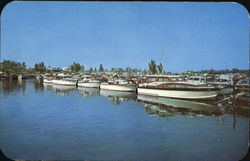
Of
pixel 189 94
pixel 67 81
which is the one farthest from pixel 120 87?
pixel 67 81

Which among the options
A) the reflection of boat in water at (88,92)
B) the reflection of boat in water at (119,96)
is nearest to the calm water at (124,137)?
the reflection of boat in water at (119,96)

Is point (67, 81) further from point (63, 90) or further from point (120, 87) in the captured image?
point (120, 87)

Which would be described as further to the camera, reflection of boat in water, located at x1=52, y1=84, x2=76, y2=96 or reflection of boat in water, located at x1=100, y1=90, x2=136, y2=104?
reflection of boat in water, located at x1=52, y1=84, x2=76, y2=96

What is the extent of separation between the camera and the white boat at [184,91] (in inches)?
423

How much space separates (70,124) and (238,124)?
188 inches

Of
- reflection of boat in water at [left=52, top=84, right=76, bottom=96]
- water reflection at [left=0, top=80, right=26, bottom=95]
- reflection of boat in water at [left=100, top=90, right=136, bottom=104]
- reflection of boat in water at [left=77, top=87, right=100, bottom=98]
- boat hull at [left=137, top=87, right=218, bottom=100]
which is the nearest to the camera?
boat hull at [left=137, top=87, right=218, bottom=100]

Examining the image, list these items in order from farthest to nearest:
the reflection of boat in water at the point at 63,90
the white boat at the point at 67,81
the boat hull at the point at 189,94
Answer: the white boat at the point at 67,81
the reflection of boat in water at the point at 63,90
the boat hull at the point at 189,94

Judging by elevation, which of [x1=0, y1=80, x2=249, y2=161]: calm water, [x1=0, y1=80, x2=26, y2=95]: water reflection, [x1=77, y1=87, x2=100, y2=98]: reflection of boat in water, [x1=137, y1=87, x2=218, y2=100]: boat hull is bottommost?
[x1=0, y1=80, x2=249, y2=161]: calm water

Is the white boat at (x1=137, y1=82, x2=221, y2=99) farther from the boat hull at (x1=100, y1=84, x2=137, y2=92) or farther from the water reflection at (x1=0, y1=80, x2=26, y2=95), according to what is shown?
the water reflection at (x1=0, y1=80, x2=26, y2=95)

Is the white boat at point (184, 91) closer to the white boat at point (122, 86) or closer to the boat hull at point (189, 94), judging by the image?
the boat hull at point (189, 94)

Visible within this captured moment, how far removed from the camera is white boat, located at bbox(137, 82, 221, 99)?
10.8m

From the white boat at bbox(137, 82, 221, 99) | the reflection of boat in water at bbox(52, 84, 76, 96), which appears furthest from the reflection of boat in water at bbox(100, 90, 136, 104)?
the reflection of boat in water at bbox(52, 84, 76, 96)

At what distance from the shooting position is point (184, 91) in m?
11.1

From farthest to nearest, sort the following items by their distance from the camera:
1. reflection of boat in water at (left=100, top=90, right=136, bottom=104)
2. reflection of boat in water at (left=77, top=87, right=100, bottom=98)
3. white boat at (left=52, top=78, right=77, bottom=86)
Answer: white boat at (left=52, top=78, right=77, bottom=86), reflection of boat in water at (left=77, top=87, right=100, bottom=98), reflection of boat in water at (left=100, top=90, right=136, bottom=104)
